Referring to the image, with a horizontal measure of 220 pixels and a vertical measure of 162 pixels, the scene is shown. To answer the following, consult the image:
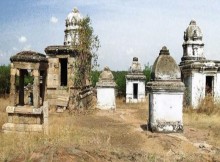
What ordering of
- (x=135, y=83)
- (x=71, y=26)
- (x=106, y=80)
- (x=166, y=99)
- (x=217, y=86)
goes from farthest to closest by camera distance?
(x=135, y=83)
(x=71, y=26)
(x=106, y=80)
(x=217, y=86)
(x=166, y=99)

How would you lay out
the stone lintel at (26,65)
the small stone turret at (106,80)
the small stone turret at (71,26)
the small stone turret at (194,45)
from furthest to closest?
the small stone turret at (194,45)
the small stone turret at (71,26)
the small stone turret at (106,80)
the stone lintel at (26,65)

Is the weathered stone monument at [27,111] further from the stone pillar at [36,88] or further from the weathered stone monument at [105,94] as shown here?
the weathered stone monument at [105,94]

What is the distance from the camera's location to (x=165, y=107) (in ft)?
40.6

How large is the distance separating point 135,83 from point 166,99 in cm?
1621

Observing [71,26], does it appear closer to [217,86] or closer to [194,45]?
[194,45]

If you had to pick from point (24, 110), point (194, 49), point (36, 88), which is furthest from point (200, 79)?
point (24, 110)

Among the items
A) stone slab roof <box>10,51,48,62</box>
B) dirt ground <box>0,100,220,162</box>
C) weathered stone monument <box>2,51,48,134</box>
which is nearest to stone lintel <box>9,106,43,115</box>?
weathered stone monument <box>2,51,48,134</box>

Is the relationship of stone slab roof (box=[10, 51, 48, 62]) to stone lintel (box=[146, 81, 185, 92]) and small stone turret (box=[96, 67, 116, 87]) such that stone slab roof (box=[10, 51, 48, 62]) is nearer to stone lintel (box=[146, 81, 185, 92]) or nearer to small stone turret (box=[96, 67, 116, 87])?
stone lintel (box=[146, 81, 185, 92])

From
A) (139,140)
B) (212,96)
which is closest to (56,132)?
(139,140)

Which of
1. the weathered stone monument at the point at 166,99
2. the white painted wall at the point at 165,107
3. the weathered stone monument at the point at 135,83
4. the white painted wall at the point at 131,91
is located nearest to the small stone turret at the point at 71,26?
the weathered stone monument at the point at 135,83

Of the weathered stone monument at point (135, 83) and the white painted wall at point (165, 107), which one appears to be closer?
the white painted wall at point (165, 107)

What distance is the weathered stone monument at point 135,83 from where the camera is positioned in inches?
1119

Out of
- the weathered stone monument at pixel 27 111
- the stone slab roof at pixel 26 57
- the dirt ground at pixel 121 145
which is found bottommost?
the dirt ground at pixel 121 145

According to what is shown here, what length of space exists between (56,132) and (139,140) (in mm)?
2780
